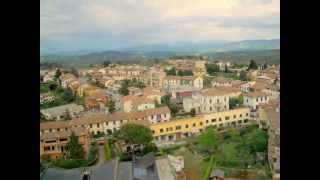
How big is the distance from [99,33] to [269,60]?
0.46 metres

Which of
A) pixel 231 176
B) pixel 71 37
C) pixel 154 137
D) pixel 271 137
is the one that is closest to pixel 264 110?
pixel 271 137

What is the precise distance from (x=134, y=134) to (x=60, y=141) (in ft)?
0.65

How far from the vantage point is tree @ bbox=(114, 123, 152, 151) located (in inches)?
41.8

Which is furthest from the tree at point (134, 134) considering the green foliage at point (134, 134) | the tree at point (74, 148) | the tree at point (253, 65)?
the tree at point (253, 65)

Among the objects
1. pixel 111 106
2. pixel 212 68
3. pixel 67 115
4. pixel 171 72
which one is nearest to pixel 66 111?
pixel 67 115

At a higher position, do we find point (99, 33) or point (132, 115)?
point (99, 33)

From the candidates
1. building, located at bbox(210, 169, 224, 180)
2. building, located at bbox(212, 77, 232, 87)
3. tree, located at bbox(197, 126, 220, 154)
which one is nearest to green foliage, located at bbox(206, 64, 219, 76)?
building, located at bbox(212, 77, 232, 87)

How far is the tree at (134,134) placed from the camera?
1.06 m

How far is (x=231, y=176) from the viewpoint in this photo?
41.4 inches

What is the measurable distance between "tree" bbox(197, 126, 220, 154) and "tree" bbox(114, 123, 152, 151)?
0.45 feet

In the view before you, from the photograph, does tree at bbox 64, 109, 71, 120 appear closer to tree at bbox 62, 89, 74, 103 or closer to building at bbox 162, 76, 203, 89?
tree at bbox 62, 89, 74, 103
